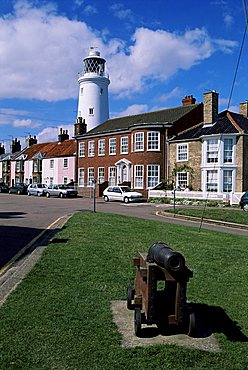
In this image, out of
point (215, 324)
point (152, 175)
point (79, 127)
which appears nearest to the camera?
point (215, 324)

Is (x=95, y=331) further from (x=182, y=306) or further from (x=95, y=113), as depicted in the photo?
(x=95, y=113)

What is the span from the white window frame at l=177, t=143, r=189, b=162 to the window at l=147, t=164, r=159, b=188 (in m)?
2.53

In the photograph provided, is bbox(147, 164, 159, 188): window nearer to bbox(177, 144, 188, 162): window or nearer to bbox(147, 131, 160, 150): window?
bbox(147, 131, 160, 150): window

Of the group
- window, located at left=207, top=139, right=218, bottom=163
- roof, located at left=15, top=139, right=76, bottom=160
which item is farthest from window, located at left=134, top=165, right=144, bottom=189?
roof, located at left=15, top=139, right=76, bottom=160

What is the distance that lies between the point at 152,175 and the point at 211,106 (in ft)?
28.7

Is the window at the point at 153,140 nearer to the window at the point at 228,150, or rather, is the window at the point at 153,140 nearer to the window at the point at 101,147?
the window at the point at 228,150

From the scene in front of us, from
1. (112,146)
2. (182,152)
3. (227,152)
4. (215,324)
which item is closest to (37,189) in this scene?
(112,146)

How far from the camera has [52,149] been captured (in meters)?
64.5

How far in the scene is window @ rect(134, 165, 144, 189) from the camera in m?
43.9

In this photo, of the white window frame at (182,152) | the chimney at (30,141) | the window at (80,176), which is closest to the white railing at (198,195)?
the white window frame at (182,152)

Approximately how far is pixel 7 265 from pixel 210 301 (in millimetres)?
4182

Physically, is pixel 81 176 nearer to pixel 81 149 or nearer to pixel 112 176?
pixel 81 149

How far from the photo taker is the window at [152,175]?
43.3m

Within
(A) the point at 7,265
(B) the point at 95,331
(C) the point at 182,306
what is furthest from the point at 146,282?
(A) the point at 7,265
